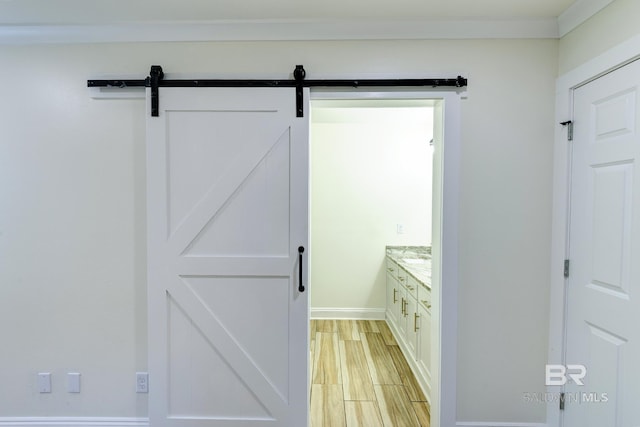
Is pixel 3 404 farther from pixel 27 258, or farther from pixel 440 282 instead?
pixel 440 282

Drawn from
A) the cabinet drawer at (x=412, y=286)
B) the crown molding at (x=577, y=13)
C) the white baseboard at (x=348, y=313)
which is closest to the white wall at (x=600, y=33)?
the crown molding at (x=577, y=13)

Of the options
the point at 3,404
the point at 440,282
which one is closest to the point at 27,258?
the point at 3,404

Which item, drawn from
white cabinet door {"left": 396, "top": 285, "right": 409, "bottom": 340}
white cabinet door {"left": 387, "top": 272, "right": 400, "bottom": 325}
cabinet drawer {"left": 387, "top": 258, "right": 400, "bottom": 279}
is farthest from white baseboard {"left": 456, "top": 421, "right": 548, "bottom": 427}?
cabinet drawer {"left": 387, "top": 258, "right": 400, "bottom": 279}

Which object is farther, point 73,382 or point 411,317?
point 411,317

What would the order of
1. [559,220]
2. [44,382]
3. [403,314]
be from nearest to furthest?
[559,220] → [44,382] → [403,314]

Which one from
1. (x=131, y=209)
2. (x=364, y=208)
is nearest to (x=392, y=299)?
(x=364, y=208)

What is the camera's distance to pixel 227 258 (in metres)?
1.74

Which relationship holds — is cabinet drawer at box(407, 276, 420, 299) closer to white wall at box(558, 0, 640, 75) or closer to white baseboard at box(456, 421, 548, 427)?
white baseboard at box(456, 421, 548, 427)

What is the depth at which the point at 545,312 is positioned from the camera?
176 centimetres

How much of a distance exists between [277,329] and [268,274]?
0.33 meters

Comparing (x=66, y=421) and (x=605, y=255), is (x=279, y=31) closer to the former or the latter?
(x=605, y=255)

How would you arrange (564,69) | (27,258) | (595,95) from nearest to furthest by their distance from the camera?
(595,95), (564,69), (27,258)

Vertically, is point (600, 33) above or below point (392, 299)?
above

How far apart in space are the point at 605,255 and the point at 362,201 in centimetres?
240
